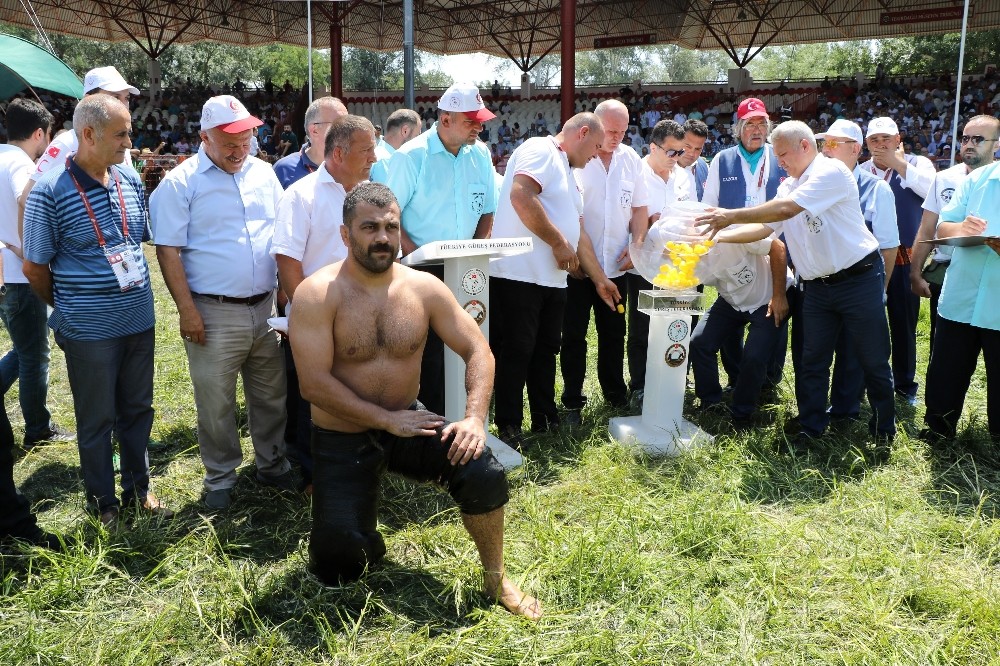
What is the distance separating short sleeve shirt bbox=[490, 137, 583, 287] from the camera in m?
4.58

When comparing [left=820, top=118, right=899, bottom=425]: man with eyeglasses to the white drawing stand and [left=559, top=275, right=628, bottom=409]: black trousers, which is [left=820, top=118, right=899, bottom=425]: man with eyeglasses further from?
the white drawing stand

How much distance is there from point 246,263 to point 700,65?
8573cm

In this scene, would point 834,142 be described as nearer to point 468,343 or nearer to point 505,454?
point 505,454

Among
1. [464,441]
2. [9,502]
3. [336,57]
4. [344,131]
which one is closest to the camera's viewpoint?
[464,441]

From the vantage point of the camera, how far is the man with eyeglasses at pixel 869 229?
17.0 ft

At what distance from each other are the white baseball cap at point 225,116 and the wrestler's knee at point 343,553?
188 centimetres

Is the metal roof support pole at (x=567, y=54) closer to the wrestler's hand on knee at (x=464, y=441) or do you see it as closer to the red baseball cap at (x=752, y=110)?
the red baseball cap at (x=752, y=110)

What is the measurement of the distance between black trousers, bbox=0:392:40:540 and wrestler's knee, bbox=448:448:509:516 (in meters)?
1.88

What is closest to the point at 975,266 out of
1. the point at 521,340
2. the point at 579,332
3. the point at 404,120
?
the point at 579,332

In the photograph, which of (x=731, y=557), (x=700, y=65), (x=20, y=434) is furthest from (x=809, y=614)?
(x=700, y=65)

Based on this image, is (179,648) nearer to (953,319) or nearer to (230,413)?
(230,413)

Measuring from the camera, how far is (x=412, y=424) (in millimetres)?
3029

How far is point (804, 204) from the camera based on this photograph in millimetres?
4391

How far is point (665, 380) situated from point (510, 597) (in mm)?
2158
